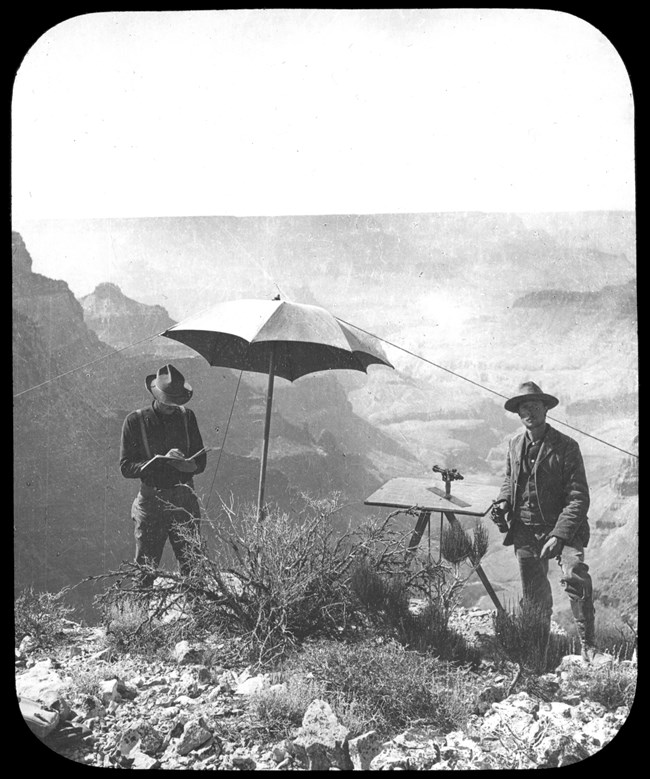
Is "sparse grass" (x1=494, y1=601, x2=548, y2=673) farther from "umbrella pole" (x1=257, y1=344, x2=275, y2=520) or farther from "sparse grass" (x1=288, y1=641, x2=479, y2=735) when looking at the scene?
"umbrella pole" (x1=257, y1=344, x2=275, y2=520)

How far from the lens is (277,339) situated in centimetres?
570

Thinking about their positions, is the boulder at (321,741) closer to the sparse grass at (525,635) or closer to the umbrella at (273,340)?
the sparse grass at (525,635)

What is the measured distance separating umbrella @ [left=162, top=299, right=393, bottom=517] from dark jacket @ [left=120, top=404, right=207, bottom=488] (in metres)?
0.48

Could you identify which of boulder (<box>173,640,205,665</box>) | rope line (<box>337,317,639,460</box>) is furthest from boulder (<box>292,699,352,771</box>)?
rope line (<box>337,317,639,460</box>)

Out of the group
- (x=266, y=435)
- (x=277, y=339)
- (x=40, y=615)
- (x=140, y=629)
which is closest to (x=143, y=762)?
(x=140, y=629)

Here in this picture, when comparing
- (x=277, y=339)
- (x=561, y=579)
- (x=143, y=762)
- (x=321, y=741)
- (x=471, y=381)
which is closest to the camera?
(x=321, y=741)

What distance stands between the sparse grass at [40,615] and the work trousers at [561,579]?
10.2 feet

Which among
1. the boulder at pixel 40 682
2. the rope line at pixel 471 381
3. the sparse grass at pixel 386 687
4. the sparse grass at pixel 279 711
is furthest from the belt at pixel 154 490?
the rope line at pixel 471 381

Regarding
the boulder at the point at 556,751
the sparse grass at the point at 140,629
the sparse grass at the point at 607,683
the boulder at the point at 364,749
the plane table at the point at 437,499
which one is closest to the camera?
the boulder at the point at 364,749

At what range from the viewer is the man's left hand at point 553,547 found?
593 centimetres

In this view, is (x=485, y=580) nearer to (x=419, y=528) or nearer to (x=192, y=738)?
(x=419, y=528)

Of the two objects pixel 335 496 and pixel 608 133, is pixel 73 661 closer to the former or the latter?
pixel 335 496

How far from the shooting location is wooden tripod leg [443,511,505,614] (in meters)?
5.93

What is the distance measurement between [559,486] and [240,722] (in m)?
2.55
